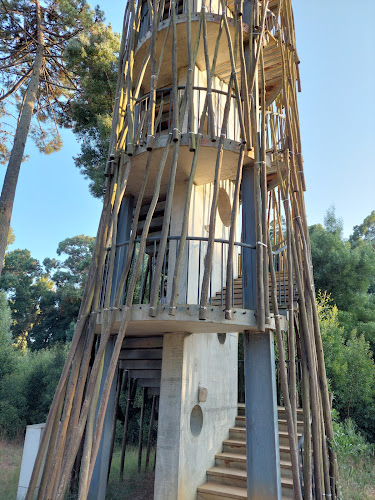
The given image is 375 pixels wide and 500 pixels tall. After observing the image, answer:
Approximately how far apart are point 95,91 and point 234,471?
9038mm

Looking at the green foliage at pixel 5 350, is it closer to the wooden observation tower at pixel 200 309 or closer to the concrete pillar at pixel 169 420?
the wooden observation tower at pixel 200 309

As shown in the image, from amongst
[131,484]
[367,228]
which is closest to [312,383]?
[131,484]

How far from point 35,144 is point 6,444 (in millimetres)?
8899

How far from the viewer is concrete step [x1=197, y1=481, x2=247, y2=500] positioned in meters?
5.09

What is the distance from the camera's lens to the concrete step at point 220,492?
5.09 meters

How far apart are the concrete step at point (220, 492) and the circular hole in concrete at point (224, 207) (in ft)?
15.3

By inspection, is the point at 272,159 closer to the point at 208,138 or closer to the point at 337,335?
the point at 208,138

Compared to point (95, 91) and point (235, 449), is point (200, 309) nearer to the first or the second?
point (235, 449)

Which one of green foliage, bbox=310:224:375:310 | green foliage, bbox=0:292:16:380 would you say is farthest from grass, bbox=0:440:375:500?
green foliage, bbox=310:224:375:310

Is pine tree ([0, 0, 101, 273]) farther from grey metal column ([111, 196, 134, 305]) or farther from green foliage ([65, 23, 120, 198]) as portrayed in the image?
grey metal column ([111, 196, 134, 305])

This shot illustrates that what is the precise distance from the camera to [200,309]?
4344 mm

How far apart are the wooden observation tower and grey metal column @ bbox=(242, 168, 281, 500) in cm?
1

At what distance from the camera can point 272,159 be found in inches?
245

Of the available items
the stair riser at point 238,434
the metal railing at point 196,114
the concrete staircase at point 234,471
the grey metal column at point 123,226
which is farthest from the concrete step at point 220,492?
the metal railing at point 196,114
